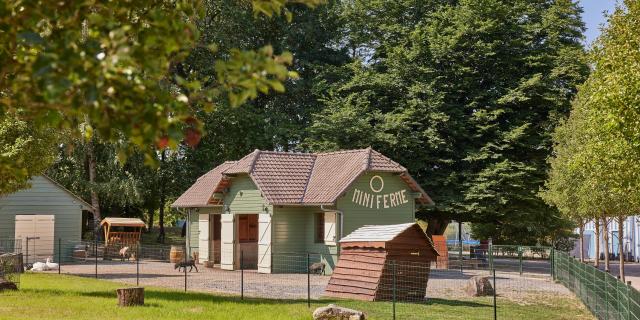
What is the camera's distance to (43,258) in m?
33.4

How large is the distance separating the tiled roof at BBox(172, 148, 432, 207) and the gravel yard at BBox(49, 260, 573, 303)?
305cm

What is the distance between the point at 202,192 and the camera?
113 feet

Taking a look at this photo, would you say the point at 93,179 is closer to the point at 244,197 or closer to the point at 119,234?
the point at 119,234

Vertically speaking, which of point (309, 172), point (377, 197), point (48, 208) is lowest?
point (48, 208)

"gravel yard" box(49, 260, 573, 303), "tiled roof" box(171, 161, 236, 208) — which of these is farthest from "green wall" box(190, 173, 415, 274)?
"tiled roof" box(171, 161, 236, 208)

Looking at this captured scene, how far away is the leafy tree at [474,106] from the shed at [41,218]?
12425 millimetres

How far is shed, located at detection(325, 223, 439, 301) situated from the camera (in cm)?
1886

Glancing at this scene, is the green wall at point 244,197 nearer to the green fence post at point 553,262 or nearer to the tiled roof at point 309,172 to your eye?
the tiled roof at point 309,172

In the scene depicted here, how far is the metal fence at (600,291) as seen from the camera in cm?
1181

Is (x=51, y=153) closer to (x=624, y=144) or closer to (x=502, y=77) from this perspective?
(x=624, y=144)

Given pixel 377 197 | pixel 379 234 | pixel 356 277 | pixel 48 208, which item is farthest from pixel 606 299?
pixel 48 208

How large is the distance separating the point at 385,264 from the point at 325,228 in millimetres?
10129

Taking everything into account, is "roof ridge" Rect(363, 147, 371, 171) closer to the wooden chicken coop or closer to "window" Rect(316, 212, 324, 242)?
"window" Rect(316, 212, 324, 242)

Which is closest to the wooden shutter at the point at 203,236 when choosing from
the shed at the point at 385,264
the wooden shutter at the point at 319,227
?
the wooden shutter at the point at 319,227
